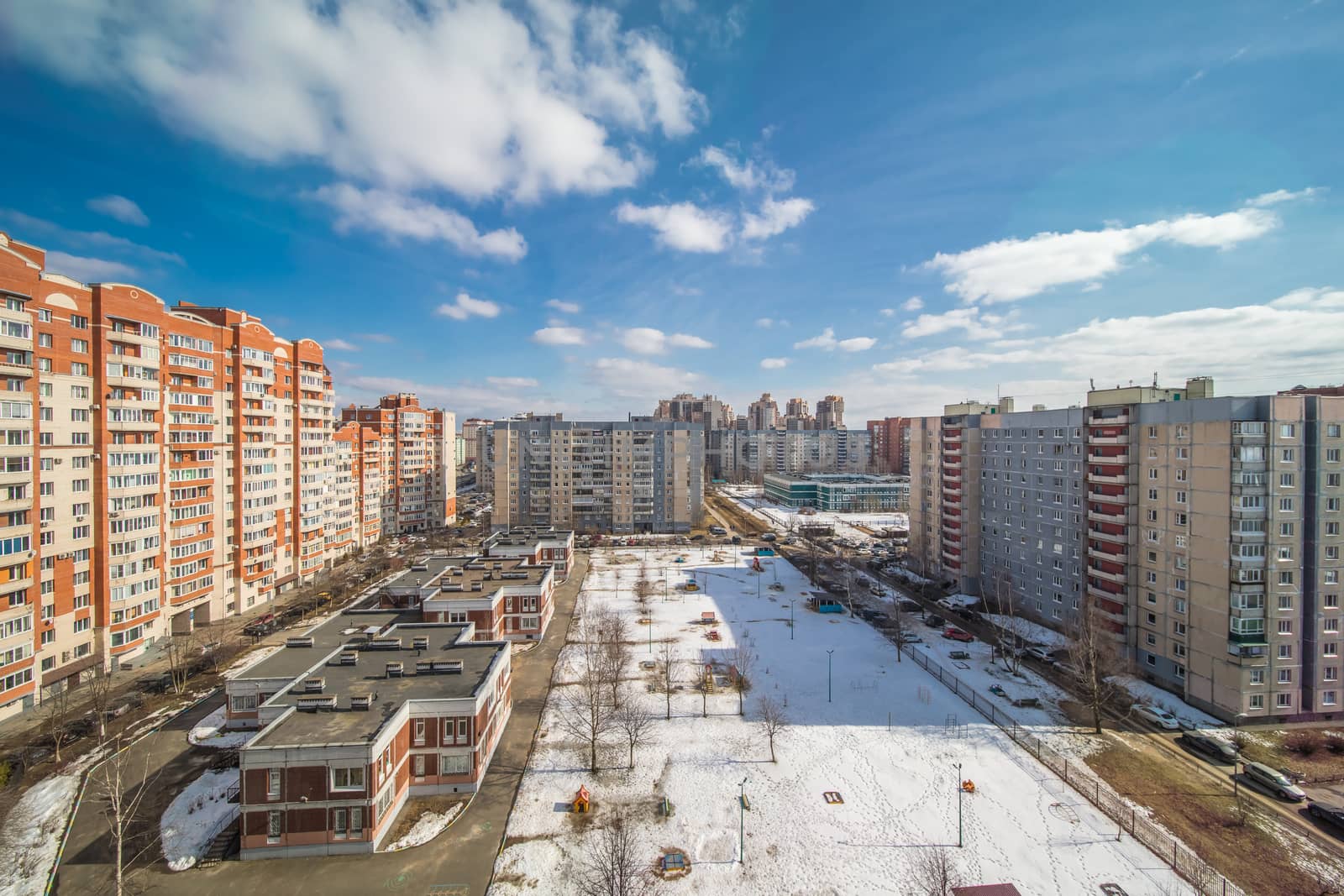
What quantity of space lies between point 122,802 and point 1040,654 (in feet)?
152

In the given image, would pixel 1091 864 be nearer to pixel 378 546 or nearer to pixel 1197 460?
pixel 1197 460

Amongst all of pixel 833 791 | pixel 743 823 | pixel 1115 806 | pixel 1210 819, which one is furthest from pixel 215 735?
pixel 1210 819

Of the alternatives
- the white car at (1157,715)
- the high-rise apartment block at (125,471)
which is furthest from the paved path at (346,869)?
the white car at (1157,715)

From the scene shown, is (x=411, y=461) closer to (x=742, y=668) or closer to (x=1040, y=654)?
(x=742, y=668)

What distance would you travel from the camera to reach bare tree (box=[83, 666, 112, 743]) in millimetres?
26000

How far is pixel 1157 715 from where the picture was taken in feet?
90.4

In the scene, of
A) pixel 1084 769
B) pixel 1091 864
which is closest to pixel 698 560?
pixel 1084 769

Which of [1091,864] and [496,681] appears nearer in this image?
[1091,864]

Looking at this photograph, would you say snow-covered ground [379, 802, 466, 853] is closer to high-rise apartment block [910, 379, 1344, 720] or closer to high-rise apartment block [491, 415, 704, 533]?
high-rise apartment block [910, 379, 1344, 720]

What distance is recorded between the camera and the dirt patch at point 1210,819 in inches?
702

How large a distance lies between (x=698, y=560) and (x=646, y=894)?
48.9 m

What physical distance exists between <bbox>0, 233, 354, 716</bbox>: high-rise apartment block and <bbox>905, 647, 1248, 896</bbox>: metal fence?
47319 mm

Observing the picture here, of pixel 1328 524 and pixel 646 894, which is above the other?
pixel 1328 524

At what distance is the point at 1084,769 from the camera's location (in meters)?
23.6
